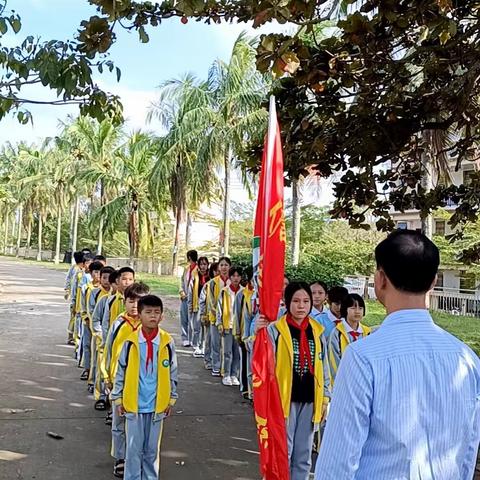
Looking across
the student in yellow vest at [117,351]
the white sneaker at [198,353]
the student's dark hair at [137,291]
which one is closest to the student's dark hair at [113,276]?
the student's dark hair at [137,291]

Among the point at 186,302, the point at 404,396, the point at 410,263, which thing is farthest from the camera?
the point at 186,302

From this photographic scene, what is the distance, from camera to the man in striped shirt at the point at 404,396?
1845 mm

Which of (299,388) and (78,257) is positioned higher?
(78,257)

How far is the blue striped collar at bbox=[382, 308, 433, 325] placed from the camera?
1942mm

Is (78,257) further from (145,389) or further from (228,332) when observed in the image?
(145,389)

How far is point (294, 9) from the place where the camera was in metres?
4.03

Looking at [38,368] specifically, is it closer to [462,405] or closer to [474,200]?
[474,200]

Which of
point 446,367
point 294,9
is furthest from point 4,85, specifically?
point 446,367

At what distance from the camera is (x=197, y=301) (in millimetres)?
11281

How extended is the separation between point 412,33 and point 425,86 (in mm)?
654

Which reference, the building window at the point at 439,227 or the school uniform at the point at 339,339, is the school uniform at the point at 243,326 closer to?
the school uniform at the point at 339,339

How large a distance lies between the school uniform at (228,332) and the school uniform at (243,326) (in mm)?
362

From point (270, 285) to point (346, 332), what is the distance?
210 centimetres

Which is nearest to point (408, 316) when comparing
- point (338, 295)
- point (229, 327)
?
→ point (338, 295)
